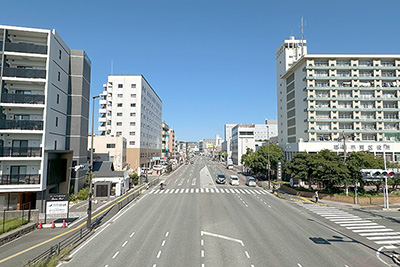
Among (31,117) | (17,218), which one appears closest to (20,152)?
(31,117)

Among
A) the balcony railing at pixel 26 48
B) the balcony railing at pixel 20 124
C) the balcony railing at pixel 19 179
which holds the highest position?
the balcony railing at pixel 26 48

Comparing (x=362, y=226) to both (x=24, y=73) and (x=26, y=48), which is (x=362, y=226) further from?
(x=26, y=48)

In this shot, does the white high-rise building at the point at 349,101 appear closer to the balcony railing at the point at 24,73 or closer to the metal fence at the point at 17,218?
the balcony railing at the point at 24,73

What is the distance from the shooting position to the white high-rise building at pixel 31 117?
1064 inches

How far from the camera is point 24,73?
92.1 ft

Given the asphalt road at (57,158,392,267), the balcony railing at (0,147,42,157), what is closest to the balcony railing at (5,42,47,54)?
the balcony railing at (0,147,42,157)

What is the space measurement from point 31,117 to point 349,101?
68.9m

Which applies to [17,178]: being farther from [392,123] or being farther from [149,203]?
[392,123]

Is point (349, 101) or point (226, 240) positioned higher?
point (349, 101)

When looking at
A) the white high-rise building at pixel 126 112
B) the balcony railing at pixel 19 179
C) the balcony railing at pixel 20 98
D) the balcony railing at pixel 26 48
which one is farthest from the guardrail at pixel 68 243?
the white high-rise building at pixel 126 112

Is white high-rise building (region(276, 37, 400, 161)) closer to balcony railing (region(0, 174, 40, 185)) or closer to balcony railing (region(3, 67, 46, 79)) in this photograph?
balcony railing (region(0, 174, 40, 185))

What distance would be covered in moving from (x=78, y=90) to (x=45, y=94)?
8.78 metres

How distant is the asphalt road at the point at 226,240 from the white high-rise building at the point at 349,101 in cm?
3656

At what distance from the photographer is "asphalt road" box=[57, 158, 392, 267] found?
48.4ft
